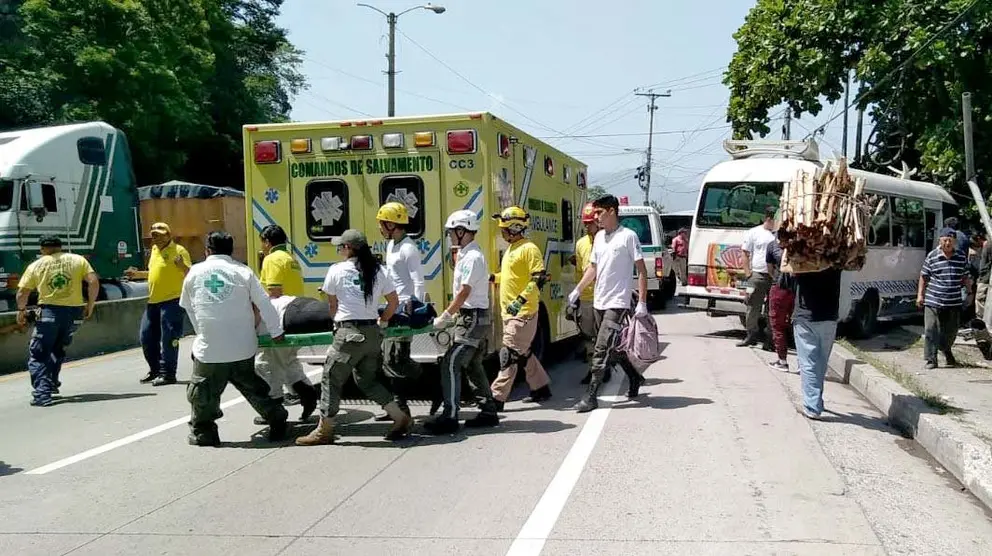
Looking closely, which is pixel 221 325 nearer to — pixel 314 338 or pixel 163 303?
pixel 314 338

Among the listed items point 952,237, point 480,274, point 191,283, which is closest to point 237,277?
point 191,283

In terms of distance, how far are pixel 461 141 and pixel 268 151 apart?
6.61ft

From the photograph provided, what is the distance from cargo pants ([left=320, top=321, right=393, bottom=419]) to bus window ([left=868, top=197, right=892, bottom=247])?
33.6 feet

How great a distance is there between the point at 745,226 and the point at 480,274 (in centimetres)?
748

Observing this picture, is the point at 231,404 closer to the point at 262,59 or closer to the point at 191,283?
the point at 191,283

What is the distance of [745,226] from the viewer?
13539mm

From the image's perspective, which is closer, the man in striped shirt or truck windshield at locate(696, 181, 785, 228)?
the man in striped shirt

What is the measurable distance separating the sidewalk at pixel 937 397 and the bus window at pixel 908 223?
2657mm

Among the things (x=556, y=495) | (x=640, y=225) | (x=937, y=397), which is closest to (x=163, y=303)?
(x=556, y=495)

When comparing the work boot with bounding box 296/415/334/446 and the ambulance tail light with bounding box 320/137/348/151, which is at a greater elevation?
the ambulance tail light with bounding box 320/137/348/151

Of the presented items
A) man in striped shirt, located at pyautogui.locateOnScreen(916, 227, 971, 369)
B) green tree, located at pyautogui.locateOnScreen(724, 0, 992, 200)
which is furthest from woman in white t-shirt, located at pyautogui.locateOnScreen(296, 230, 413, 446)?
green tree, located at pyautogui.locateOnScreen(724, 0, 992, 200)

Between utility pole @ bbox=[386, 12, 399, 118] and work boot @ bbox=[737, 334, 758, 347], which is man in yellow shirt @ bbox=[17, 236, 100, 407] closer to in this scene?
work boot @ bbox=[737, 334, 758, 347]

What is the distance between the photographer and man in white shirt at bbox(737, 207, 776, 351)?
38.9ft

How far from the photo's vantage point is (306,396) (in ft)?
25.9
